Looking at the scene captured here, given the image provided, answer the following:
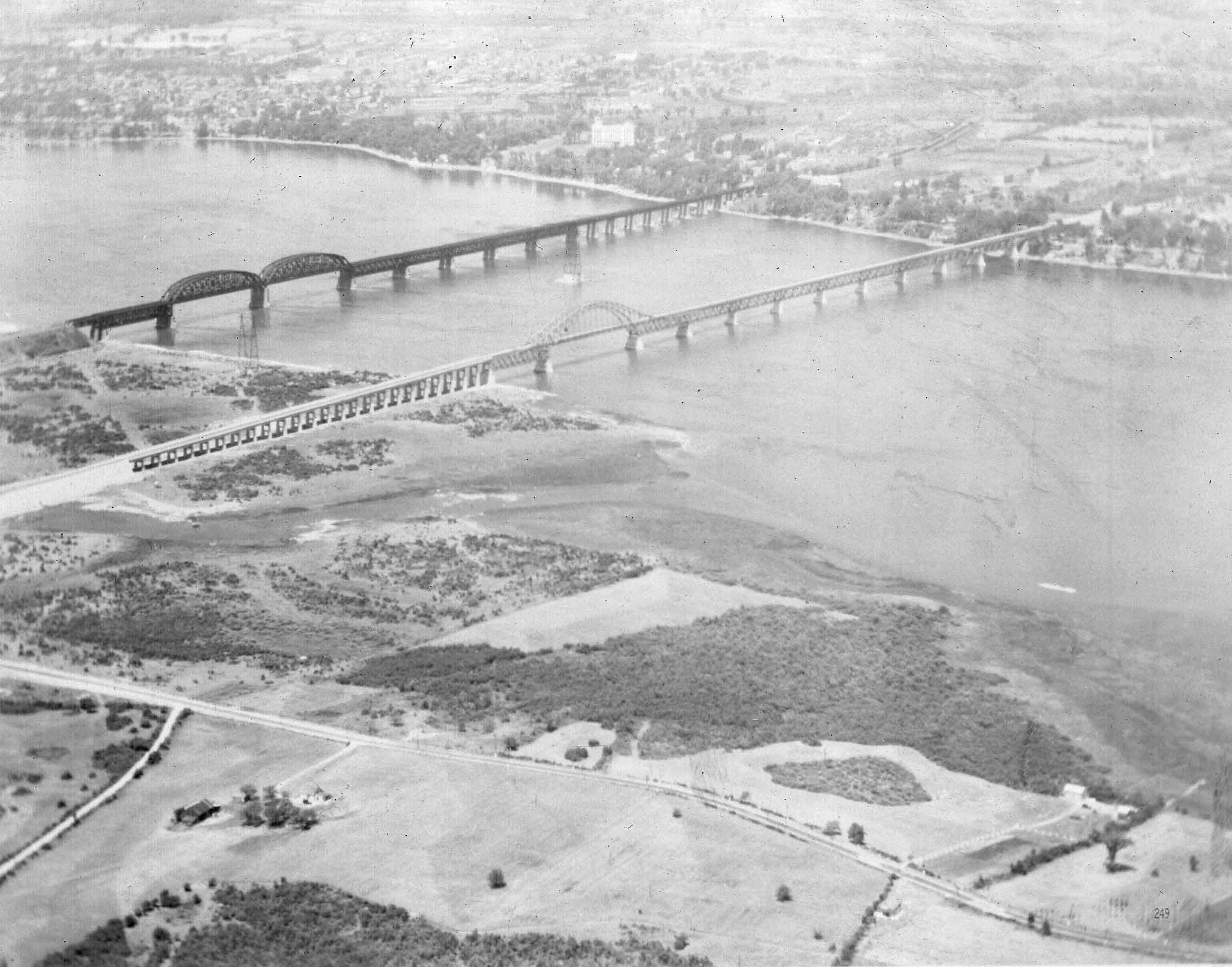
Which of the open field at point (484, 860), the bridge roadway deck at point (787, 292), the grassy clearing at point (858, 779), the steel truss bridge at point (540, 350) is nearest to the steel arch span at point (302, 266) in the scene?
the steel truss bridge at point (540, 350)

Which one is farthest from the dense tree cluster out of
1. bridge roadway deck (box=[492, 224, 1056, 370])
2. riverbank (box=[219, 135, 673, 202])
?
riverbank (box=[219, 135, 673, 202])

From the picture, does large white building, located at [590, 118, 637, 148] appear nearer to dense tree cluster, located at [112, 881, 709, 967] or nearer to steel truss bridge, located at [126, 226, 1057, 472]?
steel truss bridge, located at [126, 226, 1057, 472]

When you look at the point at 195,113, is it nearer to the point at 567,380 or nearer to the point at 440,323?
the point at 440,323

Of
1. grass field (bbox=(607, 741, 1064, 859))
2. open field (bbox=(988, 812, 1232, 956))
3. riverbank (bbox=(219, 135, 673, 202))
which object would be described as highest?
riverbank (bbox=(219, 135, 673, 202))

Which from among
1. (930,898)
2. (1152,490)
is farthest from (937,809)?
(1152,490)

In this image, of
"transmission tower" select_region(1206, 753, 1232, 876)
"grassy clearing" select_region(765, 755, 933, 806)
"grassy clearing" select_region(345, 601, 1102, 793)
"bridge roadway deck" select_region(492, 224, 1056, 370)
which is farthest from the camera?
"bridge roadway deck" select_region(492, 224, 1056, 370)

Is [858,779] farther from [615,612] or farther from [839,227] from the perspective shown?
[839,227]

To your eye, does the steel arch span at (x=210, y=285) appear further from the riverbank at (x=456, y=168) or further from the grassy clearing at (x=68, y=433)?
the riverbank at (x=456, y=168)

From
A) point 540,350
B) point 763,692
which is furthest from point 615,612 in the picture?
point 540,350
